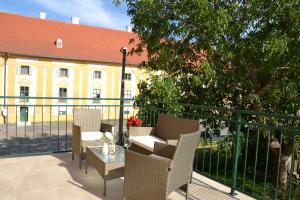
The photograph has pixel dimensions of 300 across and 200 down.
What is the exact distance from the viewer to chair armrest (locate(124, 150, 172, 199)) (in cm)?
283

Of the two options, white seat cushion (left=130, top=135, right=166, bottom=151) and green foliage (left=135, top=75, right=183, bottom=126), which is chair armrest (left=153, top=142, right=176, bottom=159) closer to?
white seat cushion (left=130, top=135, right=166, bottom=151)

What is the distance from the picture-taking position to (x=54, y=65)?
1037 inches

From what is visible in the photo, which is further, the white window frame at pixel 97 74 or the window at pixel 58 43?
the white window frame at pixel 97 74

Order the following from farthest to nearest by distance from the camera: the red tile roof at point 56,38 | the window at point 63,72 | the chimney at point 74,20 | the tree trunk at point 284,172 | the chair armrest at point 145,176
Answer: the chimney at point 74,20 → the window at point 63,72 → the red tile roof at point 56,38 → the tree trunk at point 284,172 → the chair armrest at point 145,176

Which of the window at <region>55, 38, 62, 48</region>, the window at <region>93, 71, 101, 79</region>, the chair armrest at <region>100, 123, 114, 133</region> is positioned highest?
the window at <region>55, 38, 62, 48</region>

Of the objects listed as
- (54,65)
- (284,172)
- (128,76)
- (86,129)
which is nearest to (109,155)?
(86,129)

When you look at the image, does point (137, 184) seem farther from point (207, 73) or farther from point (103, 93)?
point (103, 93)

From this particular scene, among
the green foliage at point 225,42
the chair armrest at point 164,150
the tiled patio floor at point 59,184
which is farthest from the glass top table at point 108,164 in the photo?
the green foliage at point 225,42

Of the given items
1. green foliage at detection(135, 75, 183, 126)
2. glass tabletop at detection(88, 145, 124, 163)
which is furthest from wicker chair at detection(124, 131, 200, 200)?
green foliage at detection(135, 75, 183, 126)

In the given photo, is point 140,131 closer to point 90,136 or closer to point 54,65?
point 90,136

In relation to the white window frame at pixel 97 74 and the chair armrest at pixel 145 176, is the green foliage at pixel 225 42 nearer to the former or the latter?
the chair armrest at pixel 145 176

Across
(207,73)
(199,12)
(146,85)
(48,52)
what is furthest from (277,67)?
(48,52)

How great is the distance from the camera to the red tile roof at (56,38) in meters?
25.5

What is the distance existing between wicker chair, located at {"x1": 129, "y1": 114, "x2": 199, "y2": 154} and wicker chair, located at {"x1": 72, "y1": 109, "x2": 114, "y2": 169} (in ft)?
1.42
